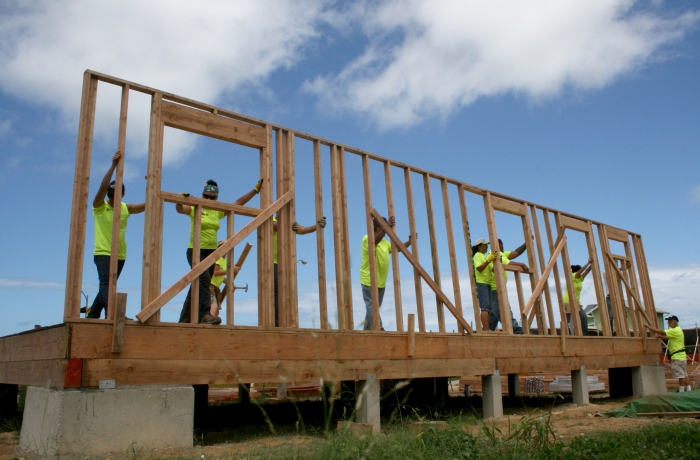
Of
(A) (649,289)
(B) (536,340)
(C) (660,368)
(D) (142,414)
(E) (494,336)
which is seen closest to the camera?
(D) (142,414)

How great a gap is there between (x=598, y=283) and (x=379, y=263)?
19.8 ft

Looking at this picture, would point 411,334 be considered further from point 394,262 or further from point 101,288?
point 101,288

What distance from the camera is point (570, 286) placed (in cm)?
1162

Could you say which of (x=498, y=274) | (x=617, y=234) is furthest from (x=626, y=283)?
(x=498, y=274)

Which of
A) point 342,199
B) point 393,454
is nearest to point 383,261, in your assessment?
point 342,199

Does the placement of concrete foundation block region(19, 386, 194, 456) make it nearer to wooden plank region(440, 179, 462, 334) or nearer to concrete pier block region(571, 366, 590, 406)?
wooden plank region(440, 179, 462, 334)

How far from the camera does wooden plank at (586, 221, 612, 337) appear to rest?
11953 mm

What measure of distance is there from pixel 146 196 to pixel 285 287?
1.99m

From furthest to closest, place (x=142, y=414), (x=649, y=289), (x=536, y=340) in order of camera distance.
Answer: (x=649, y=289), (x=536, y=340), (x=142, y=414)

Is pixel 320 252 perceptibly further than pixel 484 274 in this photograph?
No

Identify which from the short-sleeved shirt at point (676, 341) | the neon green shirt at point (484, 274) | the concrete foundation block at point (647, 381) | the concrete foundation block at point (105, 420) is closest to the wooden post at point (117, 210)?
the concrete foundation block at point (105, 420)

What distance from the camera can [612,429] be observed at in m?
7.52

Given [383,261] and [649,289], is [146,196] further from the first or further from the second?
[649,289]

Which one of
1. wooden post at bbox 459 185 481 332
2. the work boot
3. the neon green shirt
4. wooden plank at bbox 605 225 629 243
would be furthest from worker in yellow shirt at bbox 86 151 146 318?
wooden plank at bbox 605 225 629 243
